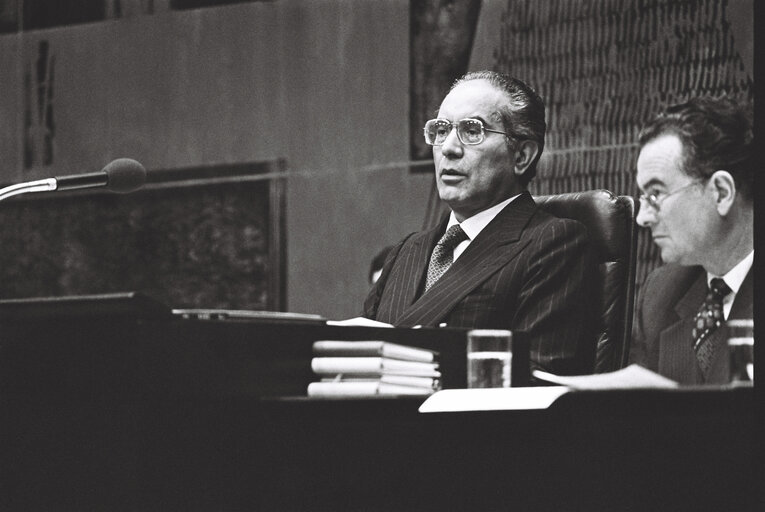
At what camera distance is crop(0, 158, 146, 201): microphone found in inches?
70.1

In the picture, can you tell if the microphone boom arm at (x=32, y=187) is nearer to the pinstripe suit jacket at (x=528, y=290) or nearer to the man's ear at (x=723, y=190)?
the pinstripe suit jacket at (x=528, y=290)

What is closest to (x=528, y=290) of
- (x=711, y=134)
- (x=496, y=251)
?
(x=496, y=251)

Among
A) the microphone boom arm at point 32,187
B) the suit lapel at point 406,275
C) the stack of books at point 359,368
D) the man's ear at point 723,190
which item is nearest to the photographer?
the stack of books at point 359,368

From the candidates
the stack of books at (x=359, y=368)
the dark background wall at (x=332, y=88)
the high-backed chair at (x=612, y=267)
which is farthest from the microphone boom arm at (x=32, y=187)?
the dark background wall at (x=332, y=88)

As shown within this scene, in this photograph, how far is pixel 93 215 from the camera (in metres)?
4.36

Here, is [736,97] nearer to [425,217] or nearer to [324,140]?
[425,217]

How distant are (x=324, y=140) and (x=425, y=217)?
53cm

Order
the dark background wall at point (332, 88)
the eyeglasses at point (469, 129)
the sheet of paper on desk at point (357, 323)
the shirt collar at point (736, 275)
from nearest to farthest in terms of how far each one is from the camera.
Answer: the sheet of paper on desk at point (357, 323) → the eyeglasses at point (469, 129) → the shirt collar at point (736, 275) → the dark background wall at point (332, 88)

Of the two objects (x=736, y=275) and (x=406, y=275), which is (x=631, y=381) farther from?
(x=736, y=275)

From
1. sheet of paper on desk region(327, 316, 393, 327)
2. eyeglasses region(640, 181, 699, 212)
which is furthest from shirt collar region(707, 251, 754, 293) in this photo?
sheet of paper on desk region(327, 316, 393, 327)

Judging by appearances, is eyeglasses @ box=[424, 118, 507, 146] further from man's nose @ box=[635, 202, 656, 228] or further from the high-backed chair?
man's nose @ box=[635, 202, 656, 228]

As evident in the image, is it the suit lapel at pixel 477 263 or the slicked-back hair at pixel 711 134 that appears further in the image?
the slicked-back hair at pixel 711 134

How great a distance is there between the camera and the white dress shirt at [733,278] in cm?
250

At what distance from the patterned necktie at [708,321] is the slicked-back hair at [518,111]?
52 cm
